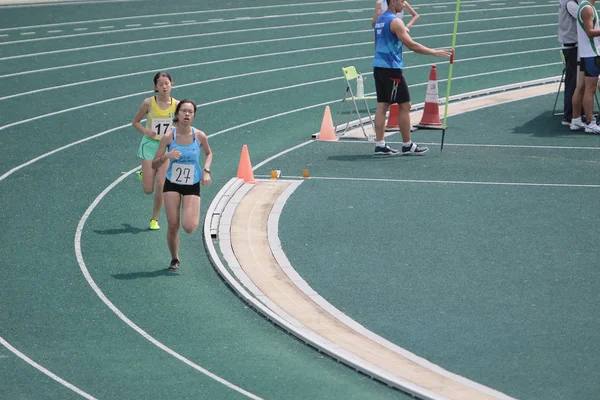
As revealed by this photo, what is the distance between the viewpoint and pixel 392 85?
15.3 metres

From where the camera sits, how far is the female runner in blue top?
10.8 meters

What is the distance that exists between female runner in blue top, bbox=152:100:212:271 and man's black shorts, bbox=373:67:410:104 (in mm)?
4896

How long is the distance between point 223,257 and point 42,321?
2300 mm

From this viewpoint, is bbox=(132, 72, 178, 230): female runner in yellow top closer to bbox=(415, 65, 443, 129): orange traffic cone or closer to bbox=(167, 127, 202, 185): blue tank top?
bbox=(167, 127, 202, 185): blue tank top

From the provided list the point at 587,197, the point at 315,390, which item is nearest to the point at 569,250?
the point at 587,197

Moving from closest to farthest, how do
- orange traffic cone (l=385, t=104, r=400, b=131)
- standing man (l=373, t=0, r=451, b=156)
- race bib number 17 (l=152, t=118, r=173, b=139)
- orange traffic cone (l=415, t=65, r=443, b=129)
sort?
race bib number 17 (l=152, t=118, r=173, b=139) → standing man (l=373, t=0, r=451, b=156) → orange traffic cone (l=415, t=65, r=443, b=129) → orange traffic cone (l=385, t=104, r=400, b=131)

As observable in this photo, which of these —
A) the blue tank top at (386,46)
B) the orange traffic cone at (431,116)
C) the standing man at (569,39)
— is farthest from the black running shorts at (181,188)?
the standing man at (569,39)

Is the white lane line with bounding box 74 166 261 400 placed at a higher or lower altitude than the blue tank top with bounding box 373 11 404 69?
lower

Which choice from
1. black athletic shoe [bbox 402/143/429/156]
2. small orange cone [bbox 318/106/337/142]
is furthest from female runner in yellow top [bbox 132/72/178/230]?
small orange cone [bbox 318/106/337/142]

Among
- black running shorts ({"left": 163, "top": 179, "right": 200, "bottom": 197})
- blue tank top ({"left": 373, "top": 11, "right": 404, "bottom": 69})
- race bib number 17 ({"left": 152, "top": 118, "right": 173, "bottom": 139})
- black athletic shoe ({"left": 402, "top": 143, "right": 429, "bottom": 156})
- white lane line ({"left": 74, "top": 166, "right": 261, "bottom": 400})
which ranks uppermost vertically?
blue tank top ({"left": 373, "top": 11, "right": 404, "bottom": 69})

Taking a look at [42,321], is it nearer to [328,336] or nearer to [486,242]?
[328,336]

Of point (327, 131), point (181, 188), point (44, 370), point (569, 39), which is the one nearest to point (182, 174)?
point (181, 188)

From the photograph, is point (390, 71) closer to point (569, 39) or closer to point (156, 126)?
point (569, 39)

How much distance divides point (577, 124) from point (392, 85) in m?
3.42
